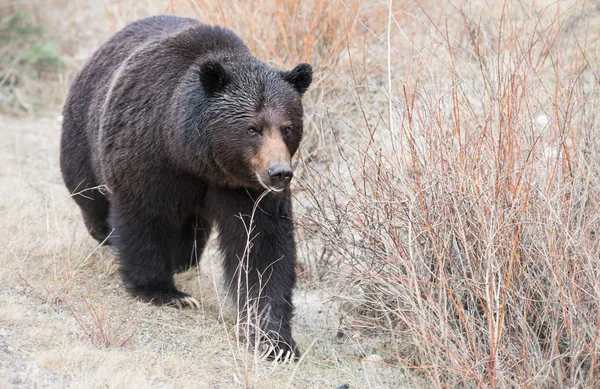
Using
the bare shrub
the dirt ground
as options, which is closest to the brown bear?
the dirt ground

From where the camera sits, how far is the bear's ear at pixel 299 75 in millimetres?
4879

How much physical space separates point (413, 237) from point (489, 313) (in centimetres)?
69

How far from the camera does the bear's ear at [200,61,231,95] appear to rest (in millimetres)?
4664

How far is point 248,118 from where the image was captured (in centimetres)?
467

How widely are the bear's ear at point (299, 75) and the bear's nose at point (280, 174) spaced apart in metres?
0.69

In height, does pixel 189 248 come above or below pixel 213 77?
below

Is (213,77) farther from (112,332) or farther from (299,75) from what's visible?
(112,332)

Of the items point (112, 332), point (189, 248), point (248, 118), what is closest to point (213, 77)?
point (248, 118)

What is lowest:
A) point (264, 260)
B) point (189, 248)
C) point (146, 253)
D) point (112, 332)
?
point (189, 248)

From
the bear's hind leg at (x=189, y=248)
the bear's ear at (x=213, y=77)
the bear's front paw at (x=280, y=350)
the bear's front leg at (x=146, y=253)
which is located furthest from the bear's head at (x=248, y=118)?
the bear's hind leg at (x=189, y=248)

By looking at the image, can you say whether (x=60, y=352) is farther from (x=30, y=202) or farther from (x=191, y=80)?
(x=30, y=202)

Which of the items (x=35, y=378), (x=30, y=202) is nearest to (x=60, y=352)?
(x=35, y=378)

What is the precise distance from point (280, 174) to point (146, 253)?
1.43 meters

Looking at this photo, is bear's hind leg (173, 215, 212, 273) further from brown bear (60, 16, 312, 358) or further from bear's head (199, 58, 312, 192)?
bear's head (199, 58, 312, 192)
